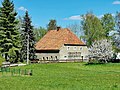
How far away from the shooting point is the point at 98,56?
69.5 meters

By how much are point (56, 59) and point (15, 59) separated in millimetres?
14616

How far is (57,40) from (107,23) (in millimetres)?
19544

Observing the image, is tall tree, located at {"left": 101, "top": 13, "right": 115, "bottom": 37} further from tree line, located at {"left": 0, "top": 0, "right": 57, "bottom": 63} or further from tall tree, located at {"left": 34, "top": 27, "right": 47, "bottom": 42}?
tall tree, located at {"left": 34, "top": 27, "right": 47, "bottom": 42}

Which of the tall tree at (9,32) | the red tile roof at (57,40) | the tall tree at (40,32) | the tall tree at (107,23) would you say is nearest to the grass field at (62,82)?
the tall tree at (9,32)

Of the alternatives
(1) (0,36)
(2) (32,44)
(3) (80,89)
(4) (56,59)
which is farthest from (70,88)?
(4) (56,59)

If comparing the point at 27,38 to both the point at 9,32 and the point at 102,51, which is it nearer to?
the point at 9,32

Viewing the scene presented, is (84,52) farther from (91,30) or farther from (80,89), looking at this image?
(80,89)

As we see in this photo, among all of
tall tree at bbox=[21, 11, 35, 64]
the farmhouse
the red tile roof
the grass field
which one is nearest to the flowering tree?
the farmhouse

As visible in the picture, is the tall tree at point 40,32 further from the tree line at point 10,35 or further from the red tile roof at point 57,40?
the tree line at point 10,35

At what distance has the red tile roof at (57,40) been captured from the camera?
8194 cm

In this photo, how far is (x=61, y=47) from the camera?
81.1 m

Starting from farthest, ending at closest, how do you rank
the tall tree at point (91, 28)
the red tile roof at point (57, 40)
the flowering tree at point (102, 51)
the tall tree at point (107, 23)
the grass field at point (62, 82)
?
the tall tree at point (107, 23)
the tall tree at point (91, 28)
the red tile roof at point (57, 40)
the flowering tree at point (102, 51)
the grass field at point (62, 82)

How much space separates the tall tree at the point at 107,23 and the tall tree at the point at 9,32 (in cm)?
3490

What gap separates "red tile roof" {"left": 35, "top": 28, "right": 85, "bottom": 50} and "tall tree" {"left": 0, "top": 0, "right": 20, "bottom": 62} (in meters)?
15.7
